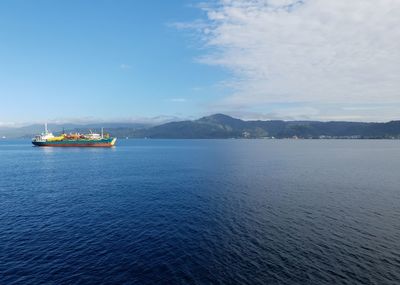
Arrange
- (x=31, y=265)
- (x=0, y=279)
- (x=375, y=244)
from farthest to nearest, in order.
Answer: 1. (x=375, y=244)
2. (x=31, y=265)
3. (x=0, y=279)

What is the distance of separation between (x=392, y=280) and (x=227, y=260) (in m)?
21.5

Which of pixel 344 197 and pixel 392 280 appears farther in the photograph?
pixel 344 197

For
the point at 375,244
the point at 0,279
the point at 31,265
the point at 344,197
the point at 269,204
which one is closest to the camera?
the point at 0,279

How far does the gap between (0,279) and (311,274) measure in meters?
40.8

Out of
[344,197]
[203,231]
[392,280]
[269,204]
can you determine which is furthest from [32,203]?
[344,197]

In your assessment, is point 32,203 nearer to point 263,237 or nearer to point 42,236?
point 42,236

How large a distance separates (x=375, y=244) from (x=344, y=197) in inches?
1375

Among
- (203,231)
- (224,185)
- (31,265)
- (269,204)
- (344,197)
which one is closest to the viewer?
(31,265)

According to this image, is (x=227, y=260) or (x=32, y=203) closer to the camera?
(x=227, y=260)

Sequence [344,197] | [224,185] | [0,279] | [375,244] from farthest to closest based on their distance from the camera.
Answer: [224,185] < [344,197] < [375,244] < [0,279]

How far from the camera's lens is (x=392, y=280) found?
35.5 m

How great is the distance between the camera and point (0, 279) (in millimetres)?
35312

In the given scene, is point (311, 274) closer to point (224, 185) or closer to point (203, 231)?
point (203, 231)

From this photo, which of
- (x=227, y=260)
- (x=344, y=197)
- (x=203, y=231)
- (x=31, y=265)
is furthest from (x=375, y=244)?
(x=31, y=265)
